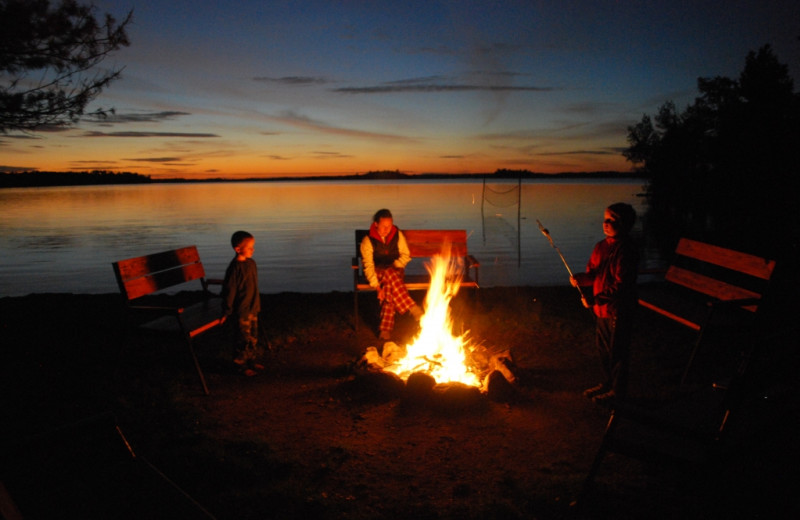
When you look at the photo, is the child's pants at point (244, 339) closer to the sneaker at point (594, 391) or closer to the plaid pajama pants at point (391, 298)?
the plaid pajama pants at point (391, 298)

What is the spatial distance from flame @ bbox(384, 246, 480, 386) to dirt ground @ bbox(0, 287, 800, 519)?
0.42 m

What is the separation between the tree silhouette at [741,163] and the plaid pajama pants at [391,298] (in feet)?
48.3

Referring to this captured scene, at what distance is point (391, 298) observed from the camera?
21.4ft

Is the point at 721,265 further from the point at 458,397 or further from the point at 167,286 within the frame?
the point at 167,286

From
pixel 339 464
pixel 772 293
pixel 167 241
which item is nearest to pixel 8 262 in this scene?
pixel 167 241

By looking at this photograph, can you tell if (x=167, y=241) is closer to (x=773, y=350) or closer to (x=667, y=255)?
A: (x=667, y=255)

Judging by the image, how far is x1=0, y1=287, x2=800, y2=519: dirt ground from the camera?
2730 millimetres

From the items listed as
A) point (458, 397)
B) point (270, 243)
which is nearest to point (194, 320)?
point (458, 397)

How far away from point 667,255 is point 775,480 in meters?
Result: 14.6

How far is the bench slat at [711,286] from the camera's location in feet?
17.2

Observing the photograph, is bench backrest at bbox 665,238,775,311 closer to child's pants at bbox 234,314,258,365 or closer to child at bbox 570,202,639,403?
child at bbox 570,202,639,403

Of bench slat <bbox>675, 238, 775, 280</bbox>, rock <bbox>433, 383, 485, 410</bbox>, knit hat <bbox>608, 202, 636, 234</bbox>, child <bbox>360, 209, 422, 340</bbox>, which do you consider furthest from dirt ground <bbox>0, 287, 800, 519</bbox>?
knit hat <bbox>608, 202, 636, 234</bbox>

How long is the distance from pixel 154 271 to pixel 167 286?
0.70 feet

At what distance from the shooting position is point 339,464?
3699mm
